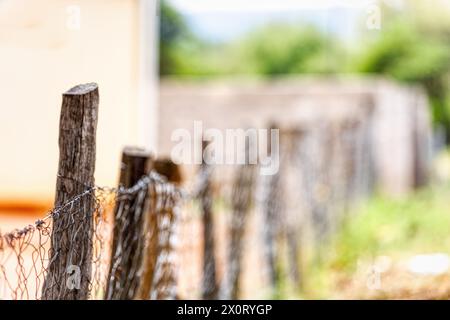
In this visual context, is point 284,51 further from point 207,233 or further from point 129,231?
point 129,231

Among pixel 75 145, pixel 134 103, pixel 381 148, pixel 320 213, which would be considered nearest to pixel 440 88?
pixel 381 148

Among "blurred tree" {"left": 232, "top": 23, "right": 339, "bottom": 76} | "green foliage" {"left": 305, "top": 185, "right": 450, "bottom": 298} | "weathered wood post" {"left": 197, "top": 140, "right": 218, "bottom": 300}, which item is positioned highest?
"blurred tree" {"left": 232, "top": 23, "right": 339, "bottom": 76}

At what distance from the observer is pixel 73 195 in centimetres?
311

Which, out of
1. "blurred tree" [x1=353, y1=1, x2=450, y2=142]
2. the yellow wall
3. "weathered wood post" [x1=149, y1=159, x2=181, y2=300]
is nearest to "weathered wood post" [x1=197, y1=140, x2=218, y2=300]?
"weathered wood post" [x1=149, y1=159, x2=181, y2=300]

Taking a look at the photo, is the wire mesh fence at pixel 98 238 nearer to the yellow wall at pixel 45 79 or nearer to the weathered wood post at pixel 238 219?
the weathered wood post at pixel 238 219

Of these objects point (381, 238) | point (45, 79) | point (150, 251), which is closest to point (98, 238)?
point (150, 251)

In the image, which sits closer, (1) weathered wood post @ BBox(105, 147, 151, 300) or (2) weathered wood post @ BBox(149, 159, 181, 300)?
(1) weathered wood post @ BBox(105, 147, 151, 300)

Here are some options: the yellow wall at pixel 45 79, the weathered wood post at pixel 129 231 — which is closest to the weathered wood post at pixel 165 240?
the weathered wood post at pixel 129 231

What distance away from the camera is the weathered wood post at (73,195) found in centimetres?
306

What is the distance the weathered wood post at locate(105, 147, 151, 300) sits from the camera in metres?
3.79

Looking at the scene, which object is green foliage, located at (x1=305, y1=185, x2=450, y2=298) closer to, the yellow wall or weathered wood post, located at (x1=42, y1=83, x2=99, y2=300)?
the yellow wall

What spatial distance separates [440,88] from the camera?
29641 mm

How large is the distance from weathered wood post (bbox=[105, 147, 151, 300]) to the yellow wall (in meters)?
7.08
